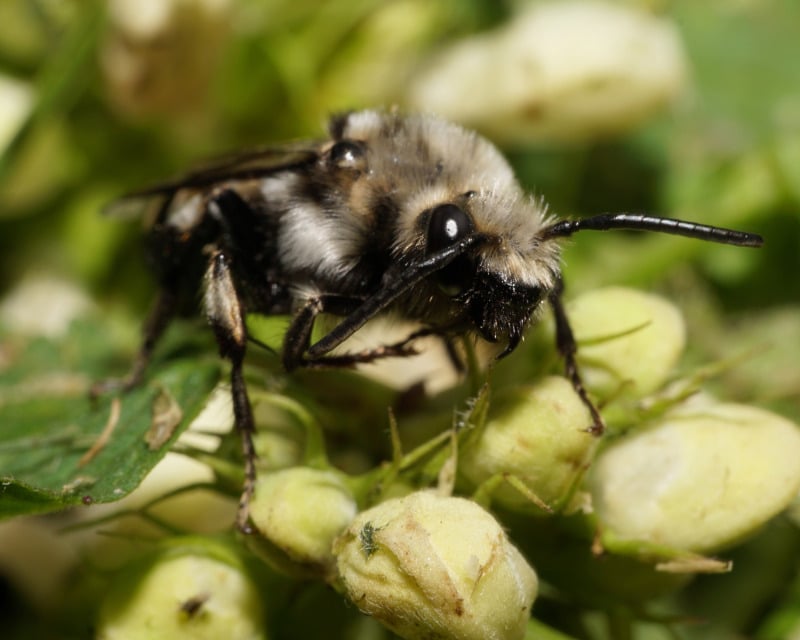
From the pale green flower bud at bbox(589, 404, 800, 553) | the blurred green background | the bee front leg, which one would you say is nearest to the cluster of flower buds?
the pale green flower bud at bbox(589, 404, 800, 553)

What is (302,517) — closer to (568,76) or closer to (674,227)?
(674,227)

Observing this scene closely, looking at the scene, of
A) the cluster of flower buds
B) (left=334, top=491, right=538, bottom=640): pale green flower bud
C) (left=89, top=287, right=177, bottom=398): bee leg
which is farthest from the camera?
(left=89, top=287, right=177, bottom=398): bee leg

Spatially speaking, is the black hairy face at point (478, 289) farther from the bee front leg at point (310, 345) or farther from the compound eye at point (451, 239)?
the bee front leg at point (310, 345)

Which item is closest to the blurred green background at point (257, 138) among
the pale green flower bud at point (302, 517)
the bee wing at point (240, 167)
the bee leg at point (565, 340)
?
A: the bee wing at point (240, 167)

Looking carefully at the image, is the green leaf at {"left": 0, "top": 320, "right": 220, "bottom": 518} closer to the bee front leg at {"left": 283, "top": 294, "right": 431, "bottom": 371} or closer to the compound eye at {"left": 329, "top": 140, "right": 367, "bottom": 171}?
the bee front leg at {"left": 283, "top": 294, "right": 431, "bottom": 371}

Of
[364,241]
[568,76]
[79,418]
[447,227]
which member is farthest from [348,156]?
[568,76]
